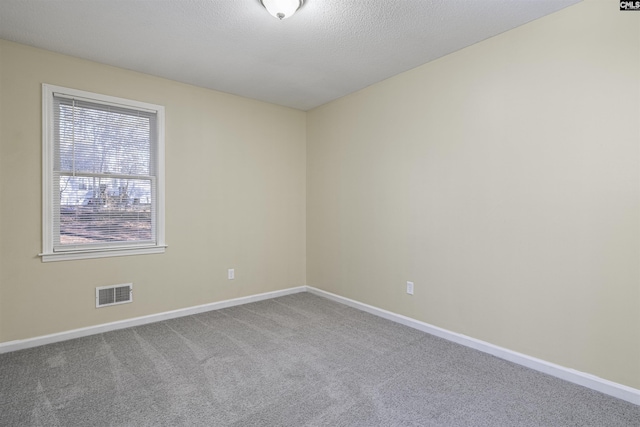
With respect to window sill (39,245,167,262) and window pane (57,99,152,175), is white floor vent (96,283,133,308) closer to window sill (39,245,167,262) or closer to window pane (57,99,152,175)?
window sill (39,245,167,262)

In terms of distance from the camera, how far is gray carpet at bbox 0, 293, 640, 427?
189cm

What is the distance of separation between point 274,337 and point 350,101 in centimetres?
286

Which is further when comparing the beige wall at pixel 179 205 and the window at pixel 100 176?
the window at pixel 100 176

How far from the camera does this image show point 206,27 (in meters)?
2.50

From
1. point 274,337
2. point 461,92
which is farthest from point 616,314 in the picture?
point 274,337

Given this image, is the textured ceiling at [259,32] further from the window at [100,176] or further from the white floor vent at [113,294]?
the white floor vent at [113,294]

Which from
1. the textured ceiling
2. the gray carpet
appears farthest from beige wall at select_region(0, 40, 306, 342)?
the gray carpet

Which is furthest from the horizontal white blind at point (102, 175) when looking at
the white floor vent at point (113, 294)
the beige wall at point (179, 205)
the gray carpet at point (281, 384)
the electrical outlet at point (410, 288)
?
the electrical outlet at point (410, 288)

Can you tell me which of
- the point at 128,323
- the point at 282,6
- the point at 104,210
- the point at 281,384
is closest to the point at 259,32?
the point at 282,6

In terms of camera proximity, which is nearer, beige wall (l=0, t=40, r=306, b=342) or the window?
beige wall (l=0, t=40, r=306, b=342)

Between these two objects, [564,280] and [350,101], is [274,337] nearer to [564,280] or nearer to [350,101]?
[564,280]

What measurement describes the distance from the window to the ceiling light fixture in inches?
75.2

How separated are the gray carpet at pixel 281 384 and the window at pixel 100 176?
0.92 m

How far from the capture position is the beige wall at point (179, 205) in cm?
275
